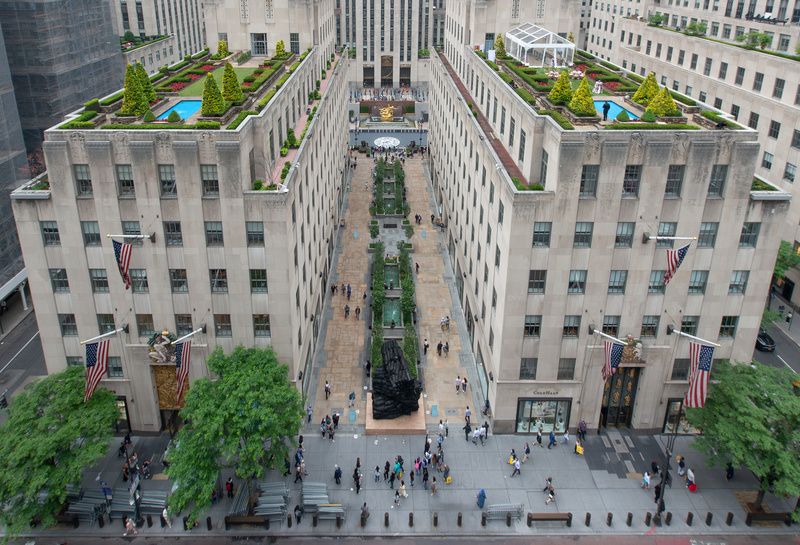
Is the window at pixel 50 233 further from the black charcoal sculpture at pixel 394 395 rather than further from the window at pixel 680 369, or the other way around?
the window at pixel 680 369

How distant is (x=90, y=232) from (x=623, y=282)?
118 feet

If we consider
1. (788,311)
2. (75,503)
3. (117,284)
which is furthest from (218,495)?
(788,311)

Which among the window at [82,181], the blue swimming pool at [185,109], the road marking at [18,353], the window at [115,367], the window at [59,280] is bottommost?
the road marking at [18,353]

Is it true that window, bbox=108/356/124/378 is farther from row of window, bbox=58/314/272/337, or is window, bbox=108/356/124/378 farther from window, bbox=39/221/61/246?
window, bbox=39/221/61/246

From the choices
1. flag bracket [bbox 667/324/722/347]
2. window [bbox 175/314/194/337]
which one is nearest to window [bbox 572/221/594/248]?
flag bracket [bbox 667/324/722/347]

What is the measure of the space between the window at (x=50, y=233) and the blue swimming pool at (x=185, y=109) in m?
11.5

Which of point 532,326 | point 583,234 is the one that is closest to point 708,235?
point 583,234

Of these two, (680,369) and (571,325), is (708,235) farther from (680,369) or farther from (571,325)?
(571,325)

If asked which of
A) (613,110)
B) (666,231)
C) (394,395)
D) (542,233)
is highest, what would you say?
(613,110)

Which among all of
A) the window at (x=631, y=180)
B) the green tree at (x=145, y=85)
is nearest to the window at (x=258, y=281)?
the green tree at (x=145, y=85)

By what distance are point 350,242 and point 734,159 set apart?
5074cm

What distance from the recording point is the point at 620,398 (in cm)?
4747

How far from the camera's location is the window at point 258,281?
42.6 metres

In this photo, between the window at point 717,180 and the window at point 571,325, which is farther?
the window at point 571,325
